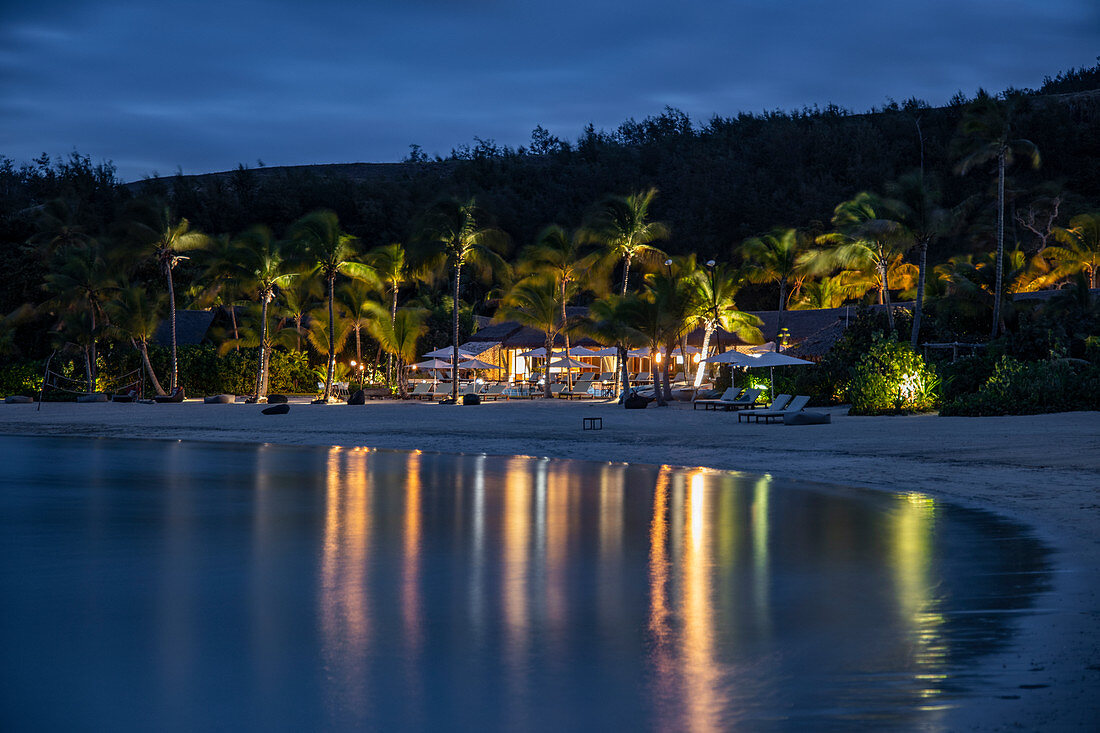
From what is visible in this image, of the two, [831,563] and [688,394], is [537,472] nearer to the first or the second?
[831,563]

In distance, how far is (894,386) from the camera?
2406cm

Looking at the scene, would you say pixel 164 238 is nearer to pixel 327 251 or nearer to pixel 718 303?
pixel 327 251

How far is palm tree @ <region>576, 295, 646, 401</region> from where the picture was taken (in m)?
33.5

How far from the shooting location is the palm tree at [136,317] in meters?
38.6

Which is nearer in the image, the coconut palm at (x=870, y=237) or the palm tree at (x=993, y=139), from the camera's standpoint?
the palm tree at (x=993, y=139)

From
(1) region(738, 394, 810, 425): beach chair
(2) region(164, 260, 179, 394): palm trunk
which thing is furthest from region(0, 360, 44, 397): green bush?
(1) region(738, 394, 810, 425): beach chair

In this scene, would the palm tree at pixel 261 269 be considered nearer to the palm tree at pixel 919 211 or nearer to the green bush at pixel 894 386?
the palm tree at pixel 919 211

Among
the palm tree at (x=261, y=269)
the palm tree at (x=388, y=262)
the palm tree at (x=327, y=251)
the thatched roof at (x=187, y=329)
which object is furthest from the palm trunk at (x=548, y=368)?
the thatched roof at (x=187, y=329)

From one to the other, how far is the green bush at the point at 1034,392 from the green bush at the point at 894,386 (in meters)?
1.17

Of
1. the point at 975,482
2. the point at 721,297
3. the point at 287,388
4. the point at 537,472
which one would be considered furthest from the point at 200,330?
the point at 975,482

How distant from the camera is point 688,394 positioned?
33.8m

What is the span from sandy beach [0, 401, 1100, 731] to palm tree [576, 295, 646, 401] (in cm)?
269

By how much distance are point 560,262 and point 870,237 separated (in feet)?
41.2

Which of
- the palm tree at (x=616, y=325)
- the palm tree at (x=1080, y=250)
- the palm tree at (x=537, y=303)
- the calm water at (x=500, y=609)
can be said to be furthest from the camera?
the palm tree at (x=1080, y=250)
